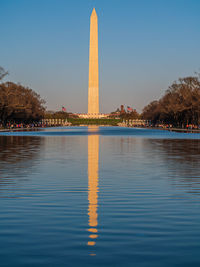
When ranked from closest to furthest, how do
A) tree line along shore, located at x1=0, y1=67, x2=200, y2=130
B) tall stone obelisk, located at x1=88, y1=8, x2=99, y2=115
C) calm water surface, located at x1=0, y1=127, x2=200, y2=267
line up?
calm water surface, located at x1=0, y1=127, x2=200, y2=267 < tree line along shore, located at x1=0, y1=67, x2=200, y2=130 < tall stone obelisk, located at x1=88, y1=8, x2=99, y2=115

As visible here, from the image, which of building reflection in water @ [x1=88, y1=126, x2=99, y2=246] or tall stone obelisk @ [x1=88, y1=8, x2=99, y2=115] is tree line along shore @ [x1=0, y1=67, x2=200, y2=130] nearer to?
tall stone obelisk @ [x1=88, y1=8, x2=99, y2=115]

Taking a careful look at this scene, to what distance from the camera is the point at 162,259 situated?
285 inches

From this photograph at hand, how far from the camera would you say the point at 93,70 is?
147 m

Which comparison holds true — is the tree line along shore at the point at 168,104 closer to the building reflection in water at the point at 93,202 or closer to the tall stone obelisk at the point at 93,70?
the tall stone obelisk at the point at 93,70

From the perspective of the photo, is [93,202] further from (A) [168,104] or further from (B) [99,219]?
(A) [168,104]

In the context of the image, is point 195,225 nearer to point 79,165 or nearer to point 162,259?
point 162,259

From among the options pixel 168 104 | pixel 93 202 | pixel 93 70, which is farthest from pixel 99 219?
pixel 93 70

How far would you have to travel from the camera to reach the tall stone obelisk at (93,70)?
136500 mm

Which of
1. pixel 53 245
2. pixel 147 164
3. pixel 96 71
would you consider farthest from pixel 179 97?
pixel 53 245

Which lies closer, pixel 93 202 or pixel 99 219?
pixel 99 219

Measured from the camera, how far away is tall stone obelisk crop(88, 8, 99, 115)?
136500 millimetres

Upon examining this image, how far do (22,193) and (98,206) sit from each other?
299 centimetres

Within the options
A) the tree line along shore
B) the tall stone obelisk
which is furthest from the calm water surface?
the tall stone obelisk

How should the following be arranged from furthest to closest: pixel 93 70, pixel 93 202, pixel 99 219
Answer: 1. pixel 93 70
2. pixel 93 202
3. pixel 99 219
